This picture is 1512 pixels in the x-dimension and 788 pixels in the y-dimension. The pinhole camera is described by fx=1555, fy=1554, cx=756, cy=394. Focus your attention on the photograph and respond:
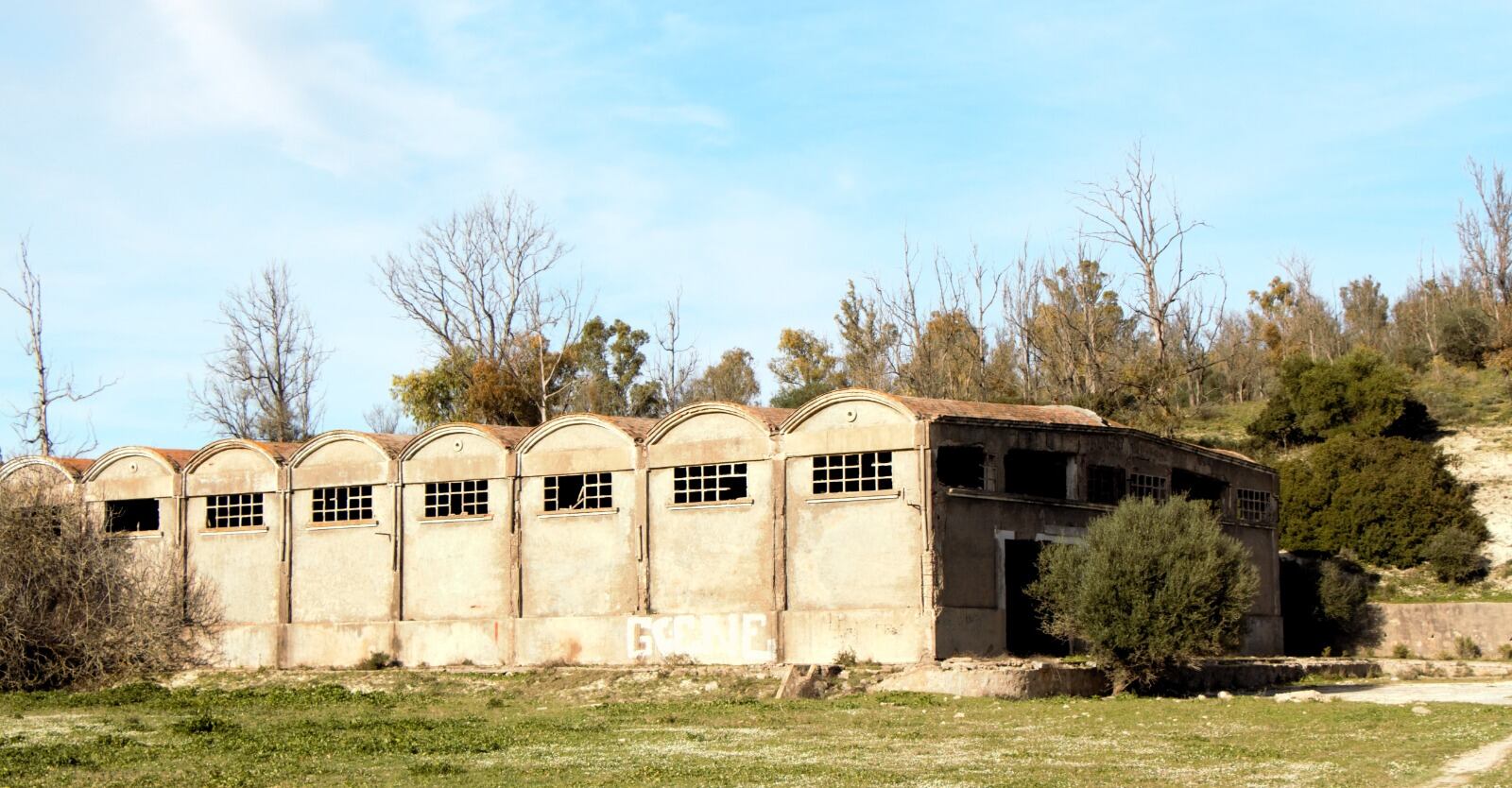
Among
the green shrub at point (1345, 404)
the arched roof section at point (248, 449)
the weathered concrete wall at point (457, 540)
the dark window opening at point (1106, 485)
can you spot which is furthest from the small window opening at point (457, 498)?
the green shrub at point (1345, 404)

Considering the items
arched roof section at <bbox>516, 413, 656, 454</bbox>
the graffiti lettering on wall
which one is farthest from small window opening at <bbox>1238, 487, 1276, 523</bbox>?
arched roof section at <bbox>516, 413, 656, 454</bbox>

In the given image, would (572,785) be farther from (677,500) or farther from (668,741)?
(677,500)

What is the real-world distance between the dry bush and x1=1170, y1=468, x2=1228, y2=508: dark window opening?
2551 centimetres

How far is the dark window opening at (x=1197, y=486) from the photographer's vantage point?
40.6 metres

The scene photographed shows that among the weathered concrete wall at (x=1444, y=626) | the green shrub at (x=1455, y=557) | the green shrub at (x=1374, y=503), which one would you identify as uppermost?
the green shrub at (x=1374, y=503)

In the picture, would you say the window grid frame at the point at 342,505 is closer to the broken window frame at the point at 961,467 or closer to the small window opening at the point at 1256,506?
the broken window frame at the point at 961,467

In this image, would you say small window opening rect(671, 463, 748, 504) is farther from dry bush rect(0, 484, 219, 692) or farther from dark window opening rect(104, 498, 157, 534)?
dark window opening rect(104, 498, 157, 534)

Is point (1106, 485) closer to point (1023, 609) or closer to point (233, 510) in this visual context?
point (1023, 609)

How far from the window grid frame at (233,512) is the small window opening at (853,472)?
15.8m

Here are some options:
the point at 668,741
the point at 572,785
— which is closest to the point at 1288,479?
the point at 668,741

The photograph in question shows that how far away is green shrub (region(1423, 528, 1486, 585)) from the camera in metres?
50.1

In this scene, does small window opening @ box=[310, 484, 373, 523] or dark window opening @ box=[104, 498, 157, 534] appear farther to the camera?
dark window opening @ box=[104, 498, 157, 534]

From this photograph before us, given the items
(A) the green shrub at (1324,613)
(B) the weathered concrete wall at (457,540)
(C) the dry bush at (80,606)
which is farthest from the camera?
(A) the green shrub at (1324,613)

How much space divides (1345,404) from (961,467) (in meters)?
30.8
